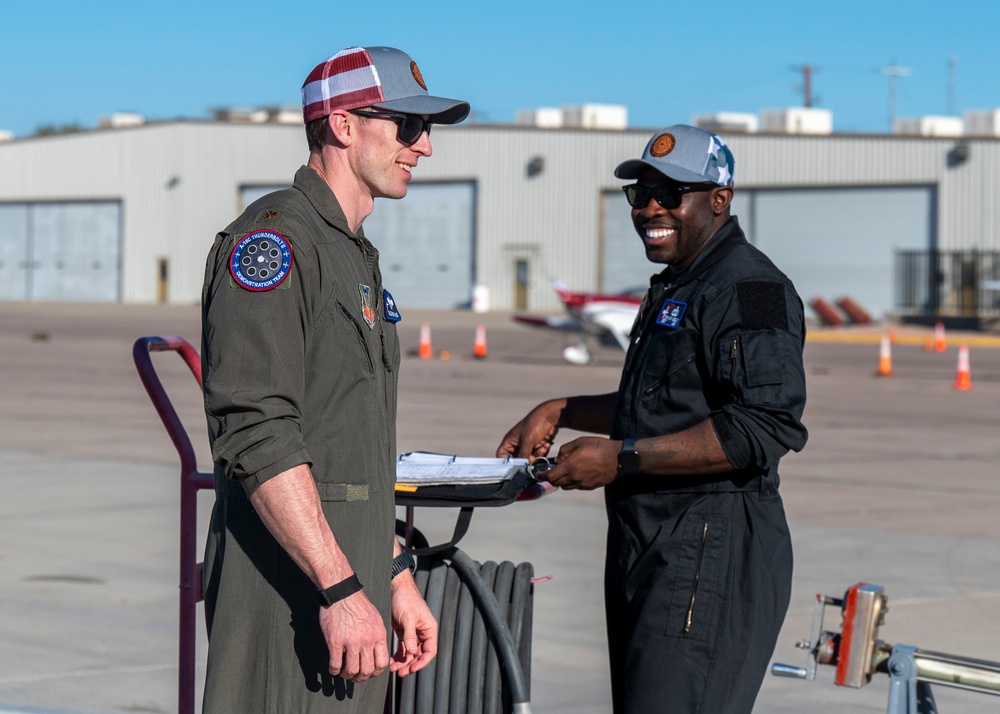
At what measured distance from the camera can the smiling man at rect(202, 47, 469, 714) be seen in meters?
2.56

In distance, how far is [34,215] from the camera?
205ft

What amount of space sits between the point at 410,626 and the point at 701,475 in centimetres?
77

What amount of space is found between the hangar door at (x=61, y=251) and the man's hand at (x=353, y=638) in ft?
194

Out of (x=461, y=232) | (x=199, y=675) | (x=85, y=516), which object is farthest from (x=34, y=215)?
(x=199, y=675)

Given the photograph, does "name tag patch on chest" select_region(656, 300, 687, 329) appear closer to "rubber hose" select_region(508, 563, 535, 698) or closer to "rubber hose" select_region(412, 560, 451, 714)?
"rubber hose" select_region(508, 563, 535, 698)

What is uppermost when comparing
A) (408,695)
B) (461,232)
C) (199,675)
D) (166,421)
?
(461,232)

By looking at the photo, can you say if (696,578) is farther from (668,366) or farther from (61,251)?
(61,251)

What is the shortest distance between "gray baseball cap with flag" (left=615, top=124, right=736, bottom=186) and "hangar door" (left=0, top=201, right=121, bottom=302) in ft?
192

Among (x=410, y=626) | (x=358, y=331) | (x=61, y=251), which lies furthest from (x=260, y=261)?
(x=61, y=251)

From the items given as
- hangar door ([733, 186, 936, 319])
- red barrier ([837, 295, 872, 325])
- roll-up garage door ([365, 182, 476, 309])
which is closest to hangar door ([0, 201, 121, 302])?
roll-up garage door ([365, 182, 476, 309])

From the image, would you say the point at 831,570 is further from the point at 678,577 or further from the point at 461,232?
A: the point at 461,232

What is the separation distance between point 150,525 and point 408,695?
5.36 meters

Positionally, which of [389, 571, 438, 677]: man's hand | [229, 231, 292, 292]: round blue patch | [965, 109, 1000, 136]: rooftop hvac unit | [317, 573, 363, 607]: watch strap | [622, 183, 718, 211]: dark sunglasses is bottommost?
[389, 571, 438, 677]: man's hand

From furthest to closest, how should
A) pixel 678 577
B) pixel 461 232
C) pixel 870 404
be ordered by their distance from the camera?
pixel 461 232 < pixel 870 404 < pixel 678 577
